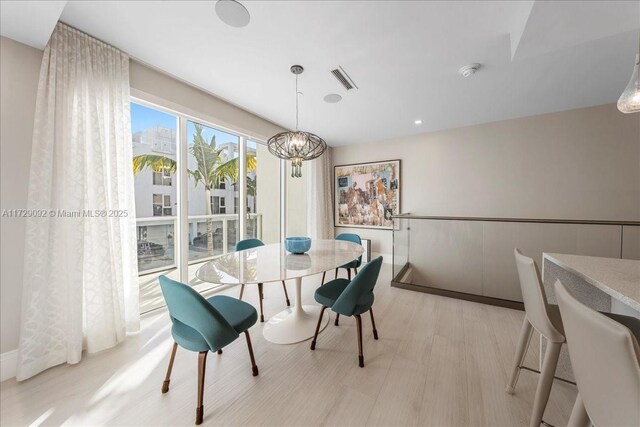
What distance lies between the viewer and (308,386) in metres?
1.56

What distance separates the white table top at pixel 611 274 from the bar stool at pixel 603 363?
1.18 feet

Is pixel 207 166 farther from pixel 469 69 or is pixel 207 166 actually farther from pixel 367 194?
pixel 469 69

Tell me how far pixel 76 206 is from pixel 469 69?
11.9 ft

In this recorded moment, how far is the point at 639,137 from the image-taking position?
293cm

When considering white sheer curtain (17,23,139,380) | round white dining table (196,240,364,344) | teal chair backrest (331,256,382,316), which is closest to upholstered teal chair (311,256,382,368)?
teal chair backrest (331,256,382,316)

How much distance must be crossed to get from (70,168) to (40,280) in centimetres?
84

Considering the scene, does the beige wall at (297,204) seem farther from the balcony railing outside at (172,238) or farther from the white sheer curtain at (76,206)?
the white sheer curtain at (76,206)

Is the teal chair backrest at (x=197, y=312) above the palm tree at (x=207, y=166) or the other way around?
the other way around

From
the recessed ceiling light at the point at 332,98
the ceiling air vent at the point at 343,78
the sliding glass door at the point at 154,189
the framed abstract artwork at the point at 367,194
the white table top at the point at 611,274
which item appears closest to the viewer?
the white table top at the point at 611,274

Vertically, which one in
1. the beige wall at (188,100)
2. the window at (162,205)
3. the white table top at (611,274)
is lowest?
the white table top at (611,274)

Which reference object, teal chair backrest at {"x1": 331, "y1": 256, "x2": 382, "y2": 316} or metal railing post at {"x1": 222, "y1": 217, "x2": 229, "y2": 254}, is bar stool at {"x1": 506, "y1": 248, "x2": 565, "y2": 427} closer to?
teal chair backrest at {"x1": 331, "y1": 256, "x2": 382, "y2": 316}

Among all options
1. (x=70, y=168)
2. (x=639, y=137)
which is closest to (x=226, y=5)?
(x=70, y=168)

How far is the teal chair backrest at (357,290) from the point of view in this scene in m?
1.63

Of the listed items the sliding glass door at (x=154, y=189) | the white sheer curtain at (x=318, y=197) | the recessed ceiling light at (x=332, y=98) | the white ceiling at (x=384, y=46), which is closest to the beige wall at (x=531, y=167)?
the white ceiling at (x=384, y=46)
